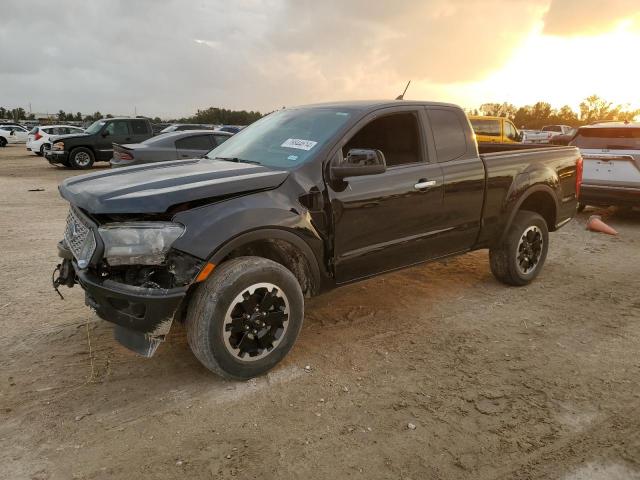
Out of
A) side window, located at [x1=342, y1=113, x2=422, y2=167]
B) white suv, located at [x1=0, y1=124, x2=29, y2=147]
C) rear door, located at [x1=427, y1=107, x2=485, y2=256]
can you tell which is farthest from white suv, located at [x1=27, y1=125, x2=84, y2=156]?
rear door, located at [x1=427, y1=107, x2=485, y2=256]

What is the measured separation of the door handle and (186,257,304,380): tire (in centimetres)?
136

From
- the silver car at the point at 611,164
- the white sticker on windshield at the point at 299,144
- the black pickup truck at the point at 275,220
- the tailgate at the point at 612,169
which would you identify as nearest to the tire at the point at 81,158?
the black pickup truck at the point at 275,220

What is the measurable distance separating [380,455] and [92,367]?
2.10m

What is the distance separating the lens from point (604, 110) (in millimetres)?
70438

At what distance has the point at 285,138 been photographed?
4.00 m

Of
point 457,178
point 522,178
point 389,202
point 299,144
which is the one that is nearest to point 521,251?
point 522,178

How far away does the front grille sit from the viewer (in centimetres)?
299

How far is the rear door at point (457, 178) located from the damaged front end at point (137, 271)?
2309 mm

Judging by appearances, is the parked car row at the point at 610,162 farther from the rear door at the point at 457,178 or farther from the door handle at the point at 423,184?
the door handle at the point at 423,184

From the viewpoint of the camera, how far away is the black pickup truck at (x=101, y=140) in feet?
57.2

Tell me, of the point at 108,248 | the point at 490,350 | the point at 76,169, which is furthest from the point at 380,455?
the point at 76,169

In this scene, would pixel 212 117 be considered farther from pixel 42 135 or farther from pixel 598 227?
pixel 598 227

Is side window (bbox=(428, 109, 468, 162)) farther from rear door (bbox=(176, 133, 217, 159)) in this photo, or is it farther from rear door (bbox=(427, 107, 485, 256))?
rear door (bbox=(176, 133, 217, 159))

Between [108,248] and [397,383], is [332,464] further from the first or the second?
[108,248]
